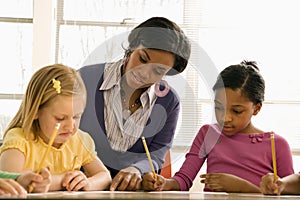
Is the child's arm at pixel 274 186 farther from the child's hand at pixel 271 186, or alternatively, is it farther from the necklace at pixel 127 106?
the necklace at pixel 127 106

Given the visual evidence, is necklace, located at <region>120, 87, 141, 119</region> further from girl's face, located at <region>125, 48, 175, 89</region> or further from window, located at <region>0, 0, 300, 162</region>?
window, located at <region>0, 0, 300, 162</region>

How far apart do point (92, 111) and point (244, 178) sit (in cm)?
54

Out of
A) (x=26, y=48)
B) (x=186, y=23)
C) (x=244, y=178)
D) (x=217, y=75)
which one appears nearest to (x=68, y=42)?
(x=26, y=48)

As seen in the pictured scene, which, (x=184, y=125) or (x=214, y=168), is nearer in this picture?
(x=214, y=168)

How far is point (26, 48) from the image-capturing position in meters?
3.19

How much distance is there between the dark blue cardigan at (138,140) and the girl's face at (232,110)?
0.48ft

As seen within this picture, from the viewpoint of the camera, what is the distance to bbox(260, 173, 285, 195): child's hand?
5.08 feet

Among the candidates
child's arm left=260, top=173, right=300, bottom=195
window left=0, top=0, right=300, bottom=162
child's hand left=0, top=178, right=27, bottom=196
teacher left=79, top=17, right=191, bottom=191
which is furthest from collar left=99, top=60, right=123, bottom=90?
window left=0, top=0, right=300, bottom=162

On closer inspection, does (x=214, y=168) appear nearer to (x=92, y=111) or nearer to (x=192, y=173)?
(x=192, y=173)

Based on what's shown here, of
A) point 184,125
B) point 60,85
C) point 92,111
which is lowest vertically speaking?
point 184,125

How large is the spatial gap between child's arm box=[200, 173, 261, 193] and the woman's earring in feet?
1.11

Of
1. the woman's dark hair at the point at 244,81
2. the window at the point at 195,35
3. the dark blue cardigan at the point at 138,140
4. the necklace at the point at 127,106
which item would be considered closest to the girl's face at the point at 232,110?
the woman's dark hair at the point at 244,81

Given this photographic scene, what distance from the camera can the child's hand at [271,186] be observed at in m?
1.55

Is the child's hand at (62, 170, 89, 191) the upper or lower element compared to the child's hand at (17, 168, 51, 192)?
lower
